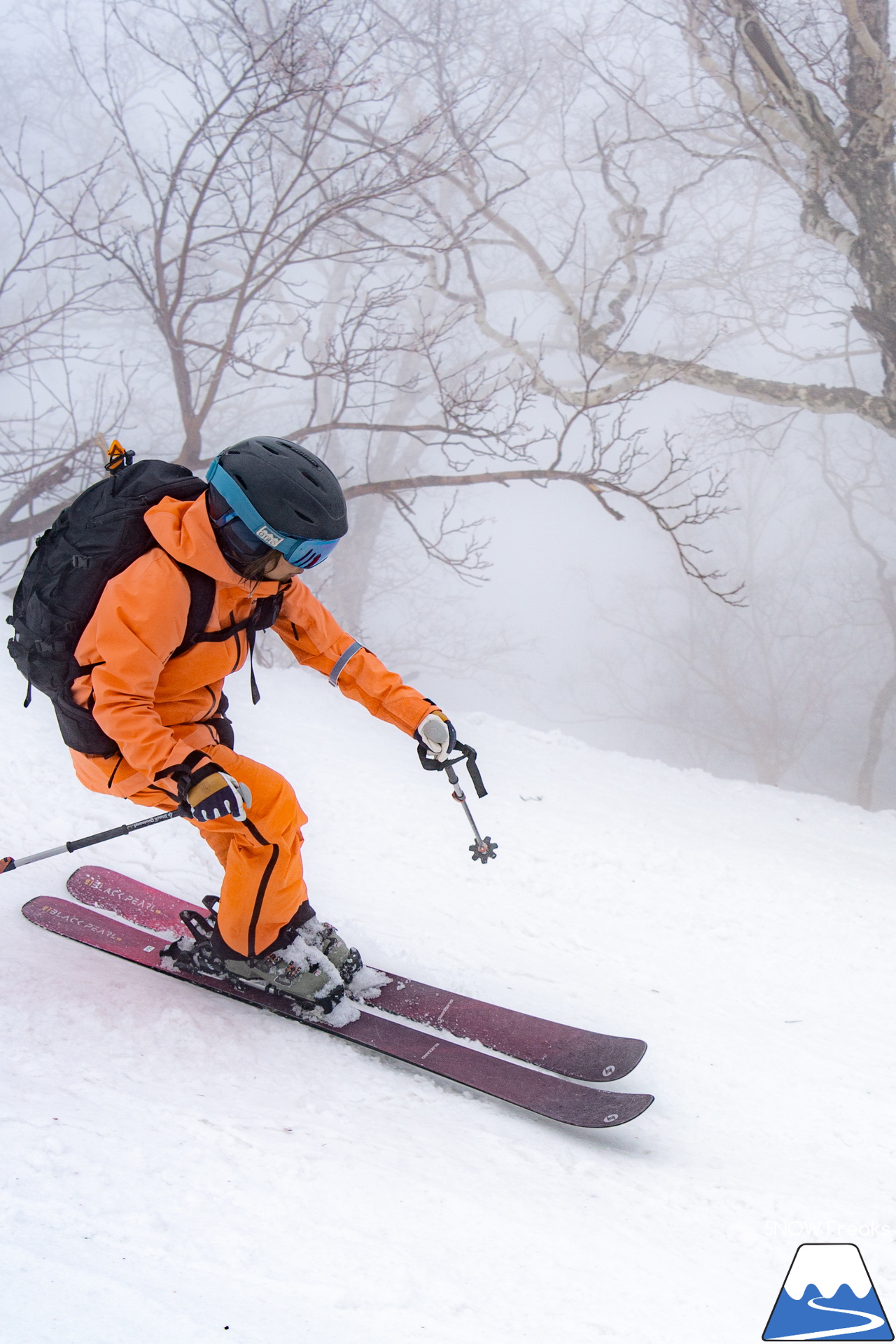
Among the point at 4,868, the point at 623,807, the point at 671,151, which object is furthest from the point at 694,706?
the point at 4,868

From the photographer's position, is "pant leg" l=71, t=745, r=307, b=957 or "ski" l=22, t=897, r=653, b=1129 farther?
"pant leg" l=71, t=745, r=307, b=957

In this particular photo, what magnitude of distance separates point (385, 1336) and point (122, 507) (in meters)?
2.04

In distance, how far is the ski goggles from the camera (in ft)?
7.16

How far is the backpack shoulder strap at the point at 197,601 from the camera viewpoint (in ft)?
7.33

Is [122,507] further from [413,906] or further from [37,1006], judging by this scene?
[413,906]

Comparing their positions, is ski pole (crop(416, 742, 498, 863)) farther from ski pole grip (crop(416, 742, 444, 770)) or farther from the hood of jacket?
the hood of jacket

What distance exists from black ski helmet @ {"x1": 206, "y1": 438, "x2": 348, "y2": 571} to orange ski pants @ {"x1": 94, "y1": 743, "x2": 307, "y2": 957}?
698mm

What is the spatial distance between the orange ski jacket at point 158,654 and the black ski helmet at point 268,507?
50 mm

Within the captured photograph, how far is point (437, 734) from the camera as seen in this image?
2.72 m

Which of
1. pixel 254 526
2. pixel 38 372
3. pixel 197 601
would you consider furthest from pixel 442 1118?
pixel 38 372

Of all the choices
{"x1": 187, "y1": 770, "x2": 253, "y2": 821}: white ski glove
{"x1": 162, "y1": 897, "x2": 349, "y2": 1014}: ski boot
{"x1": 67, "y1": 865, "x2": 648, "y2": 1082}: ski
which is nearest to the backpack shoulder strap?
{"x1": 187, "y1": 770, "x2": 253, "y2": 821}: white ski glove

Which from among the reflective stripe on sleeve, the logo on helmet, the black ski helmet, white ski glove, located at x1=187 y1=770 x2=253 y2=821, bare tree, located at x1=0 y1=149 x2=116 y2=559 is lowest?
white ski glove, located at x1=187 y1=770 x2=253 y2=821

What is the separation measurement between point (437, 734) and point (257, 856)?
731mm

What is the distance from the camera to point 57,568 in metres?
2.24
